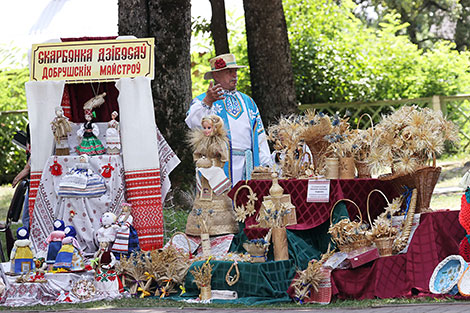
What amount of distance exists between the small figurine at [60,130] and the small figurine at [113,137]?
44 centimetres

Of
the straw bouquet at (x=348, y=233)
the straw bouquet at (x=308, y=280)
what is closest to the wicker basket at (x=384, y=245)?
the straw bouquet at (x=348, y=233)

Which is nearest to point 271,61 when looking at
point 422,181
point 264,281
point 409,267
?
point 422,181

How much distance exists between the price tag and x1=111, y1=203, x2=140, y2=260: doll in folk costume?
5.91 ft

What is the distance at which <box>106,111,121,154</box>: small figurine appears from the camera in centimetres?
882

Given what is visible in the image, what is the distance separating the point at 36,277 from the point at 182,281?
136 cm

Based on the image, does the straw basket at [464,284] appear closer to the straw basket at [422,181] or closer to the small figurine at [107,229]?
the straw basket at [422,181]

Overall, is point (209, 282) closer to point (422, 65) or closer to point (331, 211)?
point (331, 211)

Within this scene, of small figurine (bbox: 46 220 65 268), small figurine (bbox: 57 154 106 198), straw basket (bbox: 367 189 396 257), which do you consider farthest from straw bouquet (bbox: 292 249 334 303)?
small figurine (bbox: 57 154 106 198)

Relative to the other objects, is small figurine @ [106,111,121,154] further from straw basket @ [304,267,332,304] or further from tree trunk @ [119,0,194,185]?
straw basket @ [304,267,332,304]

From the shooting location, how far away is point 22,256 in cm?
789

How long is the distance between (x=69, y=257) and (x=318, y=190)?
2.44 metres

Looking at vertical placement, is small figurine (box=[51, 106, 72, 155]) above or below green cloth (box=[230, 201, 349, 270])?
above

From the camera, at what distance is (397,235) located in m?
7.50

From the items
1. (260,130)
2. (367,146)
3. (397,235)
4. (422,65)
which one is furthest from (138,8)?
(422,65)
